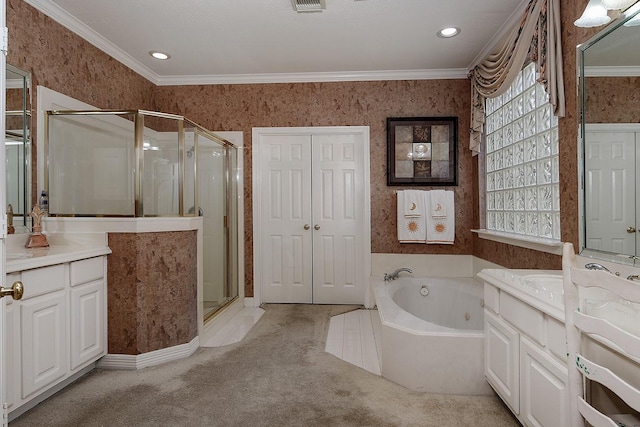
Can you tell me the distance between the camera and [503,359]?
1851 mm

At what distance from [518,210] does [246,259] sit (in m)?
2.65

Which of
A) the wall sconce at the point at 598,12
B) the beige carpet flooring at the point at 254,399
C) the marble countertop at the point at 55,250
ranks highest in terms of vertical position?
the wall sconce at the point at 598,12

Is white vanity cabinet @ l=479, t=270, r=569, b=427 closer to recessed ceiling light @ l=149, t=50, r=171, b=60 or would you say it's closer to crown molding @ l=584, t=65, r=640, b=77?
crown molding @ l=584, t=65, r=640, b=77

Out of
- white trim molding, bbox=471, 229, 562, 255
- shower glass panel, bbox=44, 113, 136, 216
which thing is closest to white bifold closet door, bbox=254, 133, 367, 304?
white trim molding, bbox=471, 229, 562, 255

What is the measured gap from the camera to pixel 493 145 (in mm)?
3383

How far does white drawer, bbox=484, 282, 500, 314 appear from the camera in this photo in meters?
1.95

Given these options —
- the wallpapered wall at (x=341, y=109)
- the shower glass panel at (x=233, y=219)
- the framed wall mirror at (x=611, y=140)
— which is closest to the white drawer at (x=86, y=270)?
the shower glass panel at (x=233, y=219)

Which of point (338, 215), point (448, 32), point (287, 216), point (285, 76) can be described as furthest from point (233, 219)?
point (448, 32)

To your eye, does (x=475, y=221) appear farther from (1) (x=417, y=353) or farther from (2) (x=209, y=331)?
(2) (x=209, y=331)

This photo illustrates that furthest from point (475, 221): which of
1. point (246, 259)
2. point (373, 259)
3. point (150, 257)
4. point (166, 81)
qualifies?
point (166, 81)

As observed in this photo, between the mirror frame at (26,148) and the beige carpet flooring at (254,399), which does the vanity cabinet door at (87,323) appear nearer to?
the beige carpet flooring at (254,399)

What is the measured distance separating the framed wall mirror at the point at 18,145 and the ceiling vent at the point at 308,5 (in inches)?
71.0

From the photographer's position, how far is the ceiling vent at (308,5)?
2475mm

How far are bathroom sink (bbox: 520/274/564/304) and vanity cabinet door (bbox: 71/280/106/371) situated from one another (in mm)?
2455
